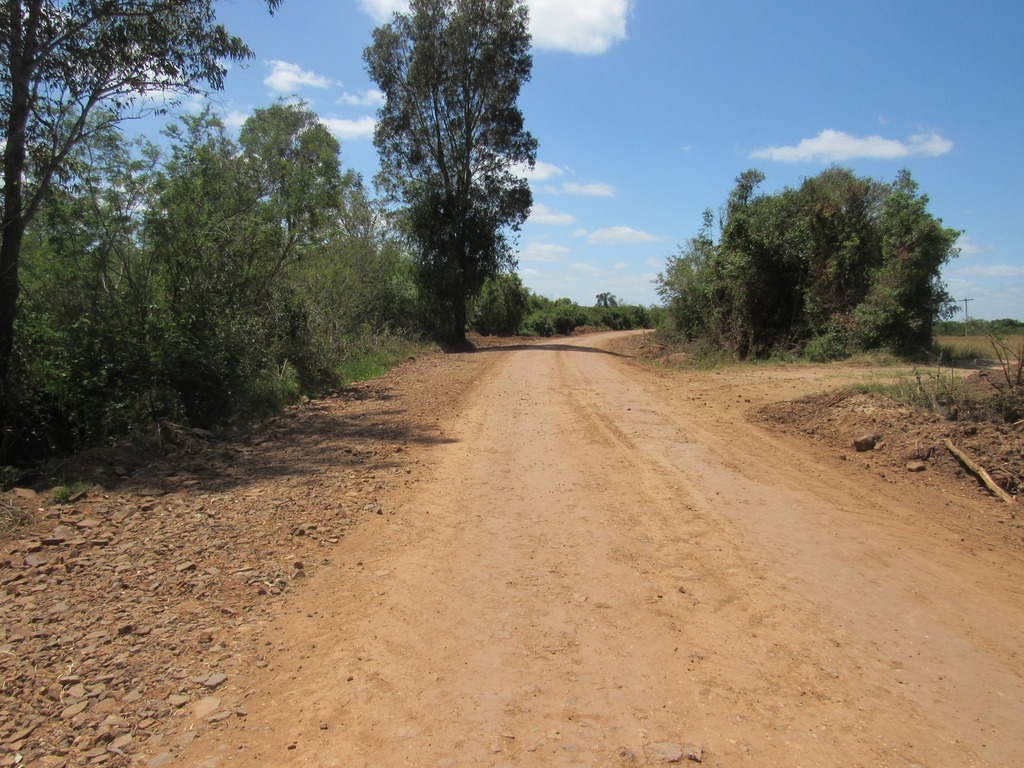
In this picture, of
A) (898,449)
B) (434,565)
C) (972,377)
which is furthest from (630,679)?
(972,377)

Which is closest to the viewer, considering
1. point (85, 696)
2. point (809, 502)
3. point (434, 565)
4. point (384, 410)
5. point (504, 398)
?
point (85, 696)

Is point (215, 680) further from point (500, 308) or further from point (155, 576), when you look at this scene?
point (500, 308)

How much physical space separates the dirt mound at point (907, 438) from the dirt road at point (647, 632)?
656 millimetres

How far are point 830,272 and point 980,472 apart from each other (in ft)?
44.3

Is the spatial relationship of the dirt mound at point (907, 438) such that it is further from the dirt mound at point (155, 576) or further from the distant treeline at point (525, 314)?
the distant treeline at point (525, 314)

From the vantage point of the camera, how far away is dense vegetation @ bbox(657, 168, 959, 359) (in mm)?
17844

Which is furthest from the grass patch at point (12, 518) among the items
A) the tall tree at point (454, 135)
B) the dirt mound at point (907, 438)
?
the tall tree at point (454, 135)

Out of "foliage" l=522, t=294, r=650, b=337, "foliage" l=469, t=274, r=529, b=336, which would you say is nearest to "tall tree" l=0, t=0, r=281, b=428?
"foliage" l=469, t=274, r=529, b=336

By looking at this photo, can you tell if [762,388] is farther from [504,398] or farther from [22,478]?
[22,478]

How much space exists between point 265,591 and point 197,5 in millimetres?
8843

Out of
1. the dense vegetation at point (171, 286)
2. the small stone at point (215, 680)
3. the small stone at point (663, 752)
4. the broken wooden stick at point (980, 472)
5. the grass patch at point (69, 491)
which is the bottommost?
the small stone at point (215, 680)

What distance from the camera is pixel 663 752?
2896mm

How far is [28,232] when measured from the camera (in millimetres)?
9641

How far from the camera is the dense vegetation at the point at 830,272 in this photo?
17844 mm
